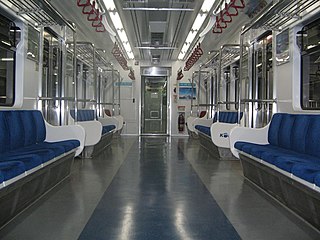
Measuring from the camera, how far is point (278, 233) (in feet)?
9.66

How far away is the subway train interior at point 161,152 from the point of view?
3.10 m

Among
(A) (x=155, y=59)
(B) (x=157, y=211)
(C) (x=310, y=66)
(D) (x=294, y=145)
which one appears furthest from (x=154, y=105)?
(B) (x=157, y=211)

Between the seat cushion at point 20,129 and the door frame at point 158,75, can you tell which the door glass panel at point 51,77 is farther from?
the door frame at point 158,75

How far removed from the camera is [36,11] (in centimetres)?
491

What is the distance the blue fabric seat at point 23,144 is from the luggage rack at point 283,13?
3100 mm

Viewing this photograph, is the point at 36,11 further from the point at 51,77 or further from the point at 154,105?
the point at 154,105

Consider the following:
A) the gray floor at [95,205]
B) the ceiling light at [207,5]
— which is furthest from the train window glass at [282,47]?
the gray floor at [95,205]

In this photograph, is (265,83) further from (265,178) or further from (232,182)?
(265,178)

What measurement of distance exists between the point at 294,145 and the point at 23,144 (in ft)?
10.7

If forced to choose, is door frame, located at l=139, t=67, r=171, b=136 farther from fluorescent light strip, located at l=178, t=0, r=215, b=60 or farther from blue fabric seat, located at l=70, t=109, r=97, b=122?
blue fabric seat, located at l=70, t=109, r=97, b=122

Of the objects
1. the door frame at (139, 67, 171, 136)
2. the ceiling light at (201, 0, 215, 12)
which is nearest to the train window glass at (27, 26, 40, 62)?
the ceiling light at (201, 0, 215, 12)

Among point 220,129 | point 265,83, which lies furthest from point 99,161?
point 265,83

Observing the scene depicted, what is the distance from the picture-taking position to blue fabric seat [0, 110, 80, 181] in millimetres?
3221

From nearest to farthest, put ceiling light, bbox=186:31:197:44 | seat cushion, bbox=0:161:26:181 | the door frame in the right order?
seat cushion, bbox=0:161:26:181 → ceiling light, bbox=186:31:197:44 → the door frame
